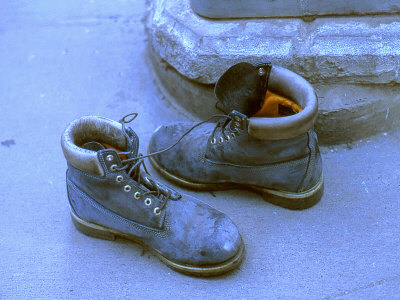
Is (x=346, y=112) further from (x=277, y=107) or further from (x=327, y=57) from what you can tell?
(x=277, y=107)

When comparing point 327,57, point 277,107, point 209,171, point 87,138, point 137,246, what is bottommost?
point 137,246

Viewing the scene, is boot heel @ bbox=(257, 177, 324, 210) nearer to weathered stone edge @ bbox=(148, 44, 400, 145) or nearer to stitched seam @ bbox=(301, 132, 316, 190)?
stitched seam @ bbox=(301, 132, 316, 190)

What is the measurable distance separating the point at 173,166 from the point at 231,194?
223 millimetres

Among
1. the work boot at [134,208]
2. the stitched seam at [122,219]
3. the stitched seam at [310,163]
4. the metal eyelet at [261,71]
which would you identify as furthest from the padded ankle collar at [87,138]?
the stitched seam at [310,163]

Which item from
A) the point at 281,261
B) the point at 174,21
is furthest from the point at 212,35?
the point at 281,261

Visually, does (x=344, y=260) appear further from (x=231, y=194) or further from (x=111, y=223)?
(x=111, y=223)

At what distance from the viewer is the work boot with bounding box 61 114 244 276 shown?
4.13 ft

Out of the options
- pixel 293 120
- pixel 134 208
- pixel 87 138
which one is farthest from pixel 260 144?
pixel 87 138

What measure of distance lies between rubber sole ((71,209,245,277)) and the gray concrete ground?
0.08 feet

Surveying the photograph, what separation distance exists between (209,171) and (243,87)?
0.98 feet

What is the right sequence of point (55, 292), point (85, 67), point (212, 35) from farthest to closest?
point (85, 67)
point (212, 35)
point (55, 292)

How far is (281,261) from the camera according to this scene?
1.33 meters

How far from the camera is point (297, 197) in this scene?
145 cm

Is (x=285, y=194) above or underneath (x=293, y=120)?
underneath
